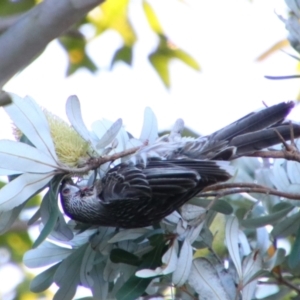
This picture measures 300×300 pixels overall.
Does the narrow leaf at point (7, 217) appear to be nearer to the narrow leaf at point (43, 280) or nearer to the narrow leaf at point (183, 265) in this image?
the narrow leaf at point (43, 280)

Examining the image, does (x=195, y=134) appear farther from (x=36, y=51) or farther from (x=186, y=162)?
(x=36, y=51)

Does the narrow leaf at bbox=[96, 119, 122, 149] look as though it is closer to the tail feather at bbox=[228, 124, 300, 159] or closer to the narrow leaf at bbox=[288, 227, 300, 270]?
the tail feather at bbox=[228, 124, 300, 159]

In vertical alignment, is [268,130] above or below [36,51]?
below

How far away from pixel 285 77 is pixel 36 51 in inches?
27.7

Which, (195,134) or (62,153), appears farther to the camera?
(195,134)

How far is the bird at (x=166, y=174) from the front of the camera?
2.10 m

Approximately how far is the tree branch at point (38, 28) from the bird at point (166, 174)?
419 mm

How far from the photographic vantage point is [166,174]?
7.11ft

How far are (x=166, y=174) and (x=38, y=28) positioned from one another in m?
0.59

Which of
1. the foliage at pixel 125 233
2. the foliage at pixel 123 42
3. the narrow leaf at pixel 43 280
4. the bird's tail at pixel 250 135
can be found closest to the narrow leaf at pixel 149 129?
the foliage at pixel 125 233

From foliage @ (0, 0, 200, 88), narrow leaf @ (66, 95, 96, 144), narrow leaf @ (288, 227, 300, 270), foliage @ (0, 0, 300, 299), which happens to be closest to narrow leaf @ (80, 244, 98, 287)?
foliage @ (0, 0, 300, 299)

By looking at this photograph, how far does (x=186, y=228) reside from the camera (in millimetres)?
2025

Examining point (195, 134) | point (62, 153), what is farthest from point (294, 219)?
point (195, 134)

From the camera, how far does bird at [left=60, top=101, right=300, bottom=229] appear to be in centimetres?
210
